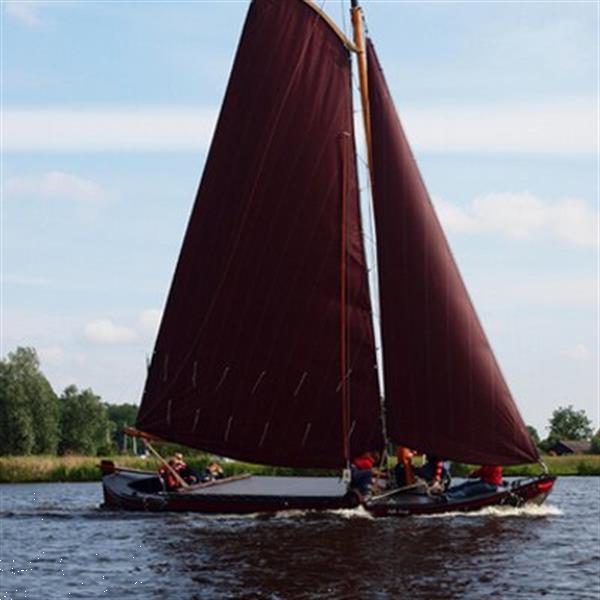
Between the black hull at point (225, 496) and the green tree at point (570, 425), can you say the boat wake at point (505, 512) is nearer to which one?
the black hull at point (225, 496)

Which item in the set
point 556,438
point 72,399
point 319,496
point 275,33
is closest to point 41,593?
point 319,496

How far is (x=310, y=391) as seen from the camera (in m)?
41.9

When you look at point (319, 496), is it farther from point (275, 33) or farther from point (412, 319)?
point (275, 33)

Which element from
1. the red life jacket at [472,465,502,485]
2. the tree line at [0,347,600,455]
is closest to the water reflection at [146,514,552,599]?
the red life jacket at [472,465,502,485]

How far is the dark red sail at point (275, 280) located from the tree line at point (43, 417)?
65.9 metres

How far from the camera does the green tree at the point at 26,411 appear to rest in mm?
113125

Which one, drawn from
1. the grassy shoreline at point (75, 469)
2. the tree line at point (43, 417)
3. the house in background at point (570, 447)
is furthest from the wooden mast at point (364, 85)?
the house in background at point (570, 447)

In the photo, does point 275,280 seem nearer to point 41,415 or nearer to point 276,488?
point 276,488

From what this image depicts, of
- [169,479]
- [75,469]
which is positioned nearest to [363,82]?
[169,479]

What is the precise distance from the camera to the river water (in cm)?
2650

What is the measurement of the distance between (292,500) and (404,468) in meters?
3.59

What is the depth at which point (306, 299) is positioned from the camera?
4206 cm

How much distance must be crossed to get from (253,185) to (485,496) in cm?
1231

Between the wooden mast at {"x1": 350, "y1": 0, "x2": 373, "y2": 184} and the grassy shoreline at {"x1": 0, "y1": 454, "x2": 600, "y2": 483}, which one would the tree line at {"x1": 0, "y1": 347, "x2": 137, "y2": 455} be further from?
the wooden mast at {"x1": 350, "y1": 0, "x2": 373, "y2": 184}
